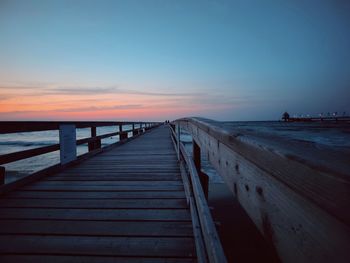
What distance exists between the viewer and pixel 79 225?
2227mm

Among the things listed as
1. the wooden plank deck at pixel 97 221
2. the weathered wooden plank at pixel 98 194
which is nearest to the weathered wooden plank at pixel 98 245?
the wooden plank deck at pixel 97 221

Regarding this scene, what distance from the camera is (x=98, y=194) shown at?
3.07m

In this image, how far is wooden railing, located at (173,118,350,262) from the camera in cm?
36

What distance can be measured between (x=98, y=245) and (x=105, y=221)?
0.41 m

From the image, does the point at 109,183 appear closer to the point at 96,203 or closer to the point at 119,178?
the point at 119,178

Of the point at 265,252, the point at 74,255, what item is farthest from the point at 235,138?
the point at 265,252

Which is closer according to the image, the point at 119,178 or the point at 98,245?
the point at 98,245

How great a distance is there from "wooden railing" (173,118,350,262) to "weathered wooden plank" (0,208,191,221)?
5.58ft

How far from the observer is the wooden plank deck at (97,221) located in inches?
71.3

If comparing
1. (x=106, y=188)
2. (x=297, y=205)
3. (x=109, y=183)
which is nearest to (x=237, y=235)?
(x=109, y=183)

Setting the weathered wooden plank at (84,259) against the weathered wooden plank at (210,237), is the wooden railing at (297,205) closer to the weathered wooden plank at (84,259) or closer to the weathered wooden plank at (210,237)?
the weathered wooden plank at (210,237)

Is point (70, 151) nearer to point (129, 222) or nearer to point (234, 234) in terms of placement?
point (129, 222)

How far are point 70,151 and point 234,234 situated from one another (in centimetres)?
475

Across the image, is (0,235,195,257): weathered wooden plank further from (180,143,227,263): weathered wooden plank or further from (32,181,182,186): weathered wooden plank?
(32,181,182,186): weathered wooden plank
